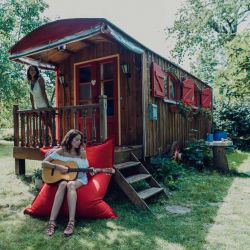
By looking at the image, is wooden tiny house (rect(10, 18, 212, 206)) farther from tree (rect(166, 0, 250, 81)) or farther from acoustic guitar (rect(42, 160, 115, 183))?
tree (rect(166, 0, 250, 81))

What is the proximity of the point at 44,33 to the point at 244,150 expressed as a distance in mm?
10528

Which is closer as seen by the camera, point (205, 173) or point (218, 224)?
point (218, 224)

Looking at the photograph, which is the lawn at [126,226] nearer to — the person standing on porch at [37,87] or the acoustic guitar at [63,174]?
the acoustic guitar at [63,174]

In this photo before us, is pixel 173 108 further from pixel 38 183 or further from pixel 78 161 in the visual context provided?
pixel 78 161

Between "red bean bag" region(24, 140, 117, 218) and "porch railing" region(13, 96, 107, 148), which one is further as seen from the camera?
"porch railing" region(13, 96, 107, 148)

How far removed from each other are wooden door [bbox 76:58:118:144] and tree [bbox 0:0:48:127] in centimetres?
882

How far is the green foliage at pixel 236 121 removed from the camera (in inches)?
546

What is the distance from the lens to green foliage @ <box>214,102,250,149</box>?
13.9 meters

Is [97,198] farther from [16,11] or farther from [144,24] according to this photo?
[144,24]

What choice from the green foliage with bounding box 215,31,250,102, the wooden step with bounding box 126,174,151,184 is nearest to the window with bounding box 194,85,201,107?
the green foliage with bounding box 215,31,250,102

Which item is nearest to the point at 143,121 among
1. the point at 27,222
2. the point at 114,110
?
the point at 114,110

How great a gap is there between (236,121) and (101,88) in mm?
9348

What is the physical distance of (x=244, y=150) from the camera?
1320 cm

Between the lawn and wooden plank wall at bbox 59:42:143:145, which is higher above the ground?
wooden plank wall at bbox 59:42:143:145
